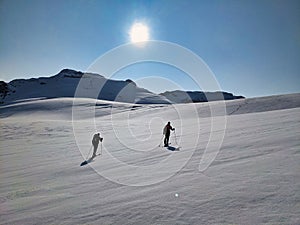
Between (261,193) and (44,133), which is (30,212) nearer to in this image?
(261,193)

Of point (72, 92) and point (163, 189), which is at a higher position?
point (72, 92)

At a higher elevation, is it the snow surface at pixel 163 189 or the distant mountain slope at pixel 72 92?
the distant mountain slope at pixel 72 92

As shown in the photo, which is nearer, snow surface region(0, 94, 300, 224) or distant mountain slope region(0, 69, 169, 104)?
snow surface region(0, 94, 300, 224)

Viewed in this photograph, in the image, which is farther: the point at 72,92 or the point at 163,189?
the point at 72,92

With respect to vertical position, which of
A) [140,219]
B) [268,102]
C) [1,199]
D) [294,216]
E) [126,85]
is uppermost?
[126,85]

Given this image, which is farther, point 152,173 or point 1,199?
point 152,173

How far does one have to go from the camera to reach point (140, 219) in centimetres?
419

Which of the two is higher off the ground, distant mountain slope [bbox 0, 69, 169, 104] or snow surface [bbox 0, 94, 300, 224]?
distant mountain slope [bbox 0, 69, 169, 104]

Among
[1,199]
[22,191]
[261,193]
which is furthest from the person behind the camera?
[22,191]

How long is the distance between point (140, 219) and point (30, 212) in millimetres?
2523

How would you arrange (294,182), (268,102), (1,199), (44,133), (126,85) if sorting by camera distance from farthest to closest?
1. (126,85)
2. (268,102)
3. (44,133)
4. (1,199)
5. (294,182)

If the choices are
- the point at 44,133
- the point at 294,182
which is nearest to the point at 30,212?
the point at 294,182

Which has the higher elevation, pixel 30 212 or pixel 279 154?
pixel 279 154

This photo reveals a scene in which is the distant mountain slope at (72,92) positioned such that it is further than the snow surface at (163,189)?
Yes
